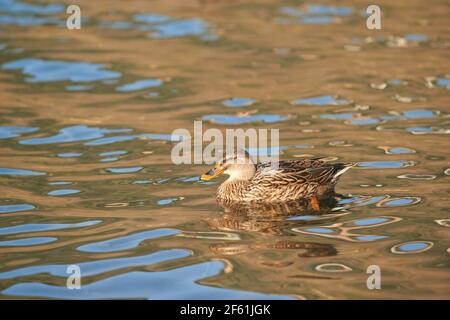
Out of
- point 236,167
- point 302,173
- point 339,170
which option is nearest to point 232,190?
point 236,167

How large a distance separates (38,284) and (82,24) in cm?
1394

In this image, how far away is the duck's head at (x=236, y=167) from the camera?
431 inches

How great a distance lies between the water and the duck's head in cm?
42

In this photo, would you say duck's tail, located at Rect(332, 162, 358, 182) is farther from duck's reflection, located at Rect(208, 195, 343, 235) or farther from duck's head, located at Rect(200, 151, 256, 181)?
duck's head, located at Rect(200, 151, 256, 181)

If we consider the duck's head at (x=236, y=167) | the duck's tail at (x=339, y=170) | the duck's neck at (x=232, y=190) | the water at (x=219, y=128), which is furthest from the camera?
the duck's head at (x=236, y=167)

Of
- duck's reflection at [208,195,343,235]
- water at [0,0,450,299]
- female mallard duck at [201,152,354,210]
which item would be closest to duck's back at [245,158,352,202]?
female mallard duck at [201,152,354,210]

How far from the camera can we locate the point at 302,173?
10.6 m

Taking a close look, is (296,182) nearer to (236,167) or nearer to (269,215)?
(269,215)

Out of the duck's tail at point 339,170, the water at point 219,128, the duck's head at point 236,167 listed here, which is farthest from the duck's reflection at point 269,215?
the duck's head at point 236,167

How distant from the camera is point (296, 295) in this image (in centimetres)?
795

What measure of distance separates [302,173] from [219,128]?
347cm

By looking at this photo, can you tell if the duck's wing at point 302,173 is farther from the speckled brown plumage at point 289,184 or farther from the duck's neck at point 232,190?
the duck's neck at point 232,190
